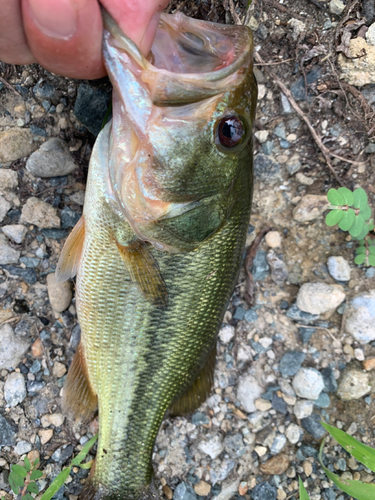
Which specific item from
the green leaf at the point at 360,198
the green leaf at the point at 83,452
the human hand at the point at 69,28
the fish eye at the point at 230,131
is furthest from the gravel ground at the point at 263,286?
the fish eye at the point at 230,131

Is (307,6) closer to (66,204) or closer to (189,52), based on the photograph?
(189,52)

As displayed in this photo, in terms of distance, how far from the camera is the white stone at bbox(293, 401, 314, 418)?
2.68 m

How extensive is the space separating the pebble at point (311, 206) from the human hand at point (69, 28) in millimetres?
1629

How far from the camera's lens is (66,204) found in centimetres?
236

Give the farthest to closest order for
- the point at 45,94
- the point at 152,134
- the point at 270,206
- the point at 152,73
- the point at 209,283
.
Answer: the point at 270,206 < the point at 45,94 < the point at 209,283 < the point at 152,134 < the point at 152,73

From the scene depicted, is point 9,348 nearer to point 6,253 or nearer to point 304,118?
point 6,253

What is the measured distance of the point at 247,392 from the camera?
267 centimetres

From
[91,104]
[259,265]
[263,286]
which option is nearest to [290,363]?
[263,286]

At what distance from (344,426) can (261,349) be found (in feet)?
→ 2.94

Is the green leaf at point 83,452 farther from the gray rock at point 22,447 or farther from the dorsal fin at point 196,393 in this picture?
the dorsal fin at point 196,393

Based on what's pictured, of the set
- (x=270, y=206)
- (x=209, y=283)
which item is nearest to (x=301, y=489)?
(x=209, y=283)

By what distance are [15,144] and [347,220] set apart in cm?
229

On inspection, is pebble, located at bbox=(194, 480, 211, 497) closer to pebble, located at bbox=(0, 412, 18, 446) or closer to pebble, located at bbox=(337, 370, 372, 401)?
pebble, located at bbox=(337, 370, 372, 401)

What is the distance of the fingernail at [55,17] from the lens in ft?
4.19
